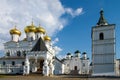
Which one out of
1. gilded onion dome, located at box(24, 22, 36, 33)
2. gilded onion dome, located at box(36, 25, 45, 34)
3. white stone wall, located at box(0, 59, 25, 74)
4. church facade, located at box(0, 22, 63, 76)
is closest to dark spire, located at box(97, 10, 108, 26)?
church facade, located at box(0, 22, 63, 76)

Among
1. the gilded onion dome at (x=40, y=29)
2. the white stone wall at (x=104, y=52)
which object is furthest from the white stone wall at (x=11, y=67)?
the white stone wall at (x=104, y=52)

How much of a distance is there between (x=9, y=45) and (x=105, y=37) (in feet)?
80.4

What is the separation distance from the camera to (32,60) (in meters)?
38.9

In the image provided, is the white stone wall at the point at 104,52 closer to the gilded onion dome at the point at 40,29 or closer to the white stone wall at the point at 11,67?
→ the gilded onion dome at the point at 40,29

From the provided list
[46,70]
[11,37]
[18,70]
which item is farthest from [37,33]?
[46,70]

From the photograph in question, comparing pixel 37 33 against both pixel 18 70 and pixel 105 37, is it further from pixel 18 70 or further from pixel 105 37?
pixel 105 37

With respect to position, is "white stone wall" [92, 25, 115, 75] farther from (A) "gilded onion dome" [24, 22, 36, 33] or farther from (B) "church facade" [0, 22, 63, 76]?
(A) "gilded onion dome" [24, 22, 36, 33]

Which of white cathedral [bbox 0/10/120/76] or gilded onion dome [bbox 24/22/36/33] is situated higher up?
gilded onion dome [bbox 24/22/36/33]

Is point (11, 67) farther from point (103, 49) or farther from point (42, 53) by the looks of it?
point (103, 49)

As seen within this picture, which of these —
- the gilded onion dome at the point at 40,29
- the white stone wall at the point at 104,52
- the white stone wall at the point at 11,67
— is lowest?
the white stone wall at the point at 11,67

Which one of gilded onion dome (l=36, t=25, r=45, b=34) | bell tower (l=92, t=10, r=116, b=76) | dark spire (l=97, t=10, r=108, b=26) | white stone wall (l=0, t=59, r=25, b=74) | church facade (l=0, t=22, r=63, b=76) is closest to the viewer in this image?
bell tower (l=92, t=10, r=116, b=76)

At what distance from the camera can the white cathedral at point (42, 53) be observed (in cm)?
3525

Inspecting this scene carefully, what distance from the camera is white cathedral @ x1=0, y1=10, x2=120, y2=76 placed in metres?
35.2

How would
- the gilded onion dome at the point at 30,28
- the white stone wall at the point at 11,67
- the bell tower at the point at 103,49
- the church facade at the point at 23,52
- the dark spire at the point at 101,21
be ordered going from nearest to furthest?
the bell tower at the point at 103,49, the dark spire at the point at 101,21, the church facade at the point at 23,52, the white stone wall at the point at 11,67, the gilded onion dome at the point at 30,28
